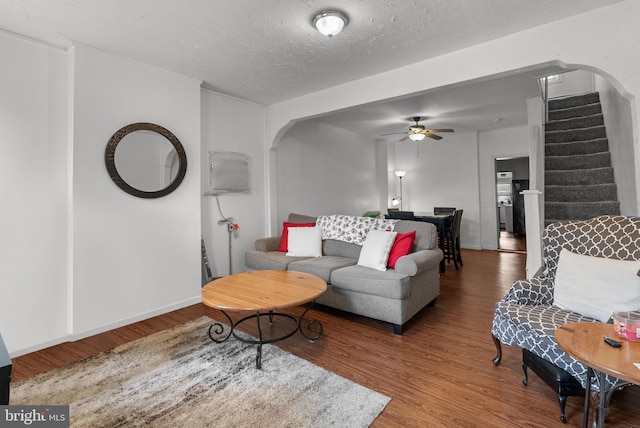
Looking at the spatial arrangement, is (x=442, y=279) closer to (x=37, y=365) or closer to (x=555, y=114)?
(x=555, y=114)

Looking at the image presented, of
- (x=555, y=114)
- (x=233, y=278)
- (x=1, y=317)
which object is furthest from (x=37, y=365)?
(x=555, y=114)

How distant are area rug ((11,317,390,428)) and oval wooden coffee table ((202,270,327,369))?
0.65 feet

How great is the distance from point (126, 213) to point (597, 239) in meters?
3.88

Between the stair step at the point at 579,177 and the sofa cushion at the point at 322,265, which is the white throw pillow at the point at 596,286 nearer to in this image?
the sofa cushion at the point at 322,265

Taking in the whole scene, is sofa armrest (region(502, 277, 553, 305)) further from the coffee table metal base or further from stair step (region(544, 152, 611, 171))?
stair step (region(544, 152, 611, 171))

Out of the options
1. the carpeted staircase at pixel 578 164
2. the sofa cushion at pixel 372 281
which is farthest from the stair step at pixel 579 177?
the sofa cushion at pixel 372 281

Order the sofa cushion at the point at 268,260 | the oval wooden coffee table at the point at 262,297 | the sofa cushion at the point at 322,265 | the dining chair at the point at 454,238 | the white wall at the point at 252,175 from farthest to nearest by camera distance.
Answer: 1. the dining chair at the point at 454,238
2. the white wall at the point at 252,175
3. the sofa cushion at the point at 268,260
4. the sofa cushion at the point at 322,265
5. the oval wooden coffee table at the point at 262,297

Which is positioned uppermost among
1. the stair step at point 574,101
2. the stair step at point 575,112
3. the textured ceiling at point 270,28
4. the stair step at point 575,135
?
the stair step at point 574,101

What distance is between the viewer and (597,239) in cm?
202

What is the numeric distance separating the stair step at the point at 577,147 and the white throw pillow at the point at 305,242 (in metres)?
3.72

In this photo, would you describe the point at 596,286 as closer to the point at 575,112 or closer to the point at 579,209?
the point at 579,209

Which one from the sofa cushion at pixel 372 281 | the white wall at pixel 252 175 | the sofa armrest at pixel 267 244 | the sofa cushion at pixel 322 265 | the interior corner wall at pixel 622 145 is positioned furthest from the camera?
the sofa armrest at pixel 267 244

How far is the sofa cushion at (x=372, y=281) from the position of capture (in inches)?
104

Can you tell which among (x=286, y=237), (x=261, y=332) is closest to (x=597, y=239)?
(x=261, y=332)
